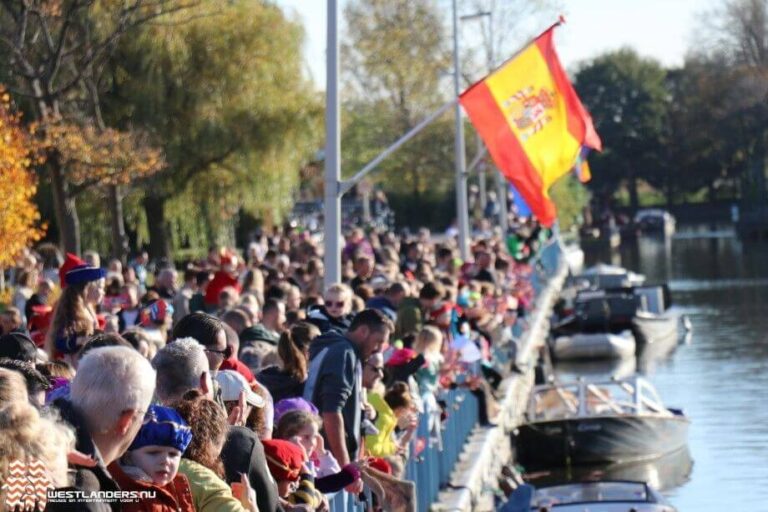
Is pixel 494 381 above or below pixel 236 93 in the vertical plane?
below

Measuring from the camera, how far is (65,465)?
4.73 metres

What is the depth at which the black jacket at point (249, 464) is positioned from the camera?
22.3ft

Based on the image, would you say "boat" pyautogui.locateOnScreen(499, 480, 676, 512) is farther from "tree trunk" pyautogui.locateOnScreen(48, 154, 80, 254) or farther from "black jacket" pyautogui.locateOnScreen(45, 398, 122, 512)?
"black jacket" pyautogui.locateOnScreen(45, 398, 122, 512)

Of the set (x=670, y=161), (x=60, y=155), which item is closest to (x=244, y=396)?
(x=60, y=155)

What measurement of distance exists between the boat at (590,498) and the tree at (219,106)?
1644cm

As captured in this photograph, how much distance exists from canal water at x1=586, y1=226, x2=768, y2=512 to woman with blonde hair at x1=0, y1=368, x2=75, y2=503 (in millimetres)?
18201

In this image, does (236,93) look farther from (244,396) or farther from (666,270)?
(666,270)

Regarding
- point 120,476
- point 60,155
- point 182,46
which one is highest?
point 182,46

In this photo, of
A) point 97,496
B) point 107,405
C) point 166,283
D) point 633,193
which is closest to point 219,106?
point 166,283

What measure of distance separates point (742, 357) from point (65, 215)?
20.9 meters

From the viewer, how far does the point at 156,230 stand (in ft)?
123

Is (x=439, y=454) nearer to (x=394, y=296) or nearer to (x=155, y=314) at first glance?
(x=394, y=296)

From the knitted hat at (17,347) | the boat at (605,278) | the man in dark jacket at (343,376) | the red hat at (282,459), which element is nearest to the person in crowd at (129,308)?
the man in dark jacket at (343,376)

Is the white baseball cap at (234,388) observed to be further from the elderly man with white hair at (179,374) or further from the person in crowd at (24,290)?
the person in crowd at (24,290)
